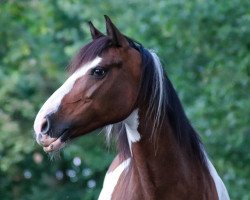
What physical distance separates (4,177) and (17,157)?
149 centimetres

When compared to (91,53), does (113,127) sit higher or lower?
lower

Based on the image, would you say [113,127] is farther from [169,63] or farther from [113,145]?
[169,63]

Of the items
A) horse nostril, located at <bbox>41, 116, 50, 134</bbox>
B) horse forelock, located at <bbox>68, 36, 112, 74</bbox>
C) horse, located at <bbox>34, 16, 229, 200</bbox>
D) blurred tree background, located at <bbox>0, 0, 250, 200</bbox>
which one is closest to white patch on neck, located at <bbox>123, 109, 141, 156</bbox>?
horse, located at <bbox>34, 16, 229, 200</bbox>

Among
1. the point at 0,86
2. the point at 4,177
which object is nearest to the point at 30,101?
the point at 0,86

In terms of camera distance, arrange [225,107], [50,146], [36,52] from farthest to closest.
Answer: [36,52], [225,107], [50,146]

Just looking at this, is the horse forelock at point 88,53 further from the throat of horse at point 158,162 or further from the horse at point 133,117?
the throat of horse at point 158,162

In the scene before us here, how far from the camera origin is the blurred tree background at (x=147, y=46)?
35.7 ft

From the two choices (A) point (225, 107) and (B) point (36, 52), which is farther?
(B) point (36, 52)

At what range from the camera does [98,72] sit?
6.10m

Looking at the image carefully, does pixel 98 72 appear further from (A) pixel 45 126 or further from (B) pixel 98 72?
(A) pixel 45 126

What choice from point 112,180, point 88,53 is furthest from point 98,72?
point 112,180

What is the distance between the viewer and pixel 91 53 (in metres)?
6.14

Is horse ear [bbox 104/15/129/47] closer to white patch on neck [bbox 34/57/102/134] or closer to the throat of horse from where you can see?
white patch on neck [bbox 34/57/102/134]

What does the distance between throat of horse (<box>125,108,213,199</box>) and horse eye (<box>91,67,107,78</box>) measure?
1.10ft
